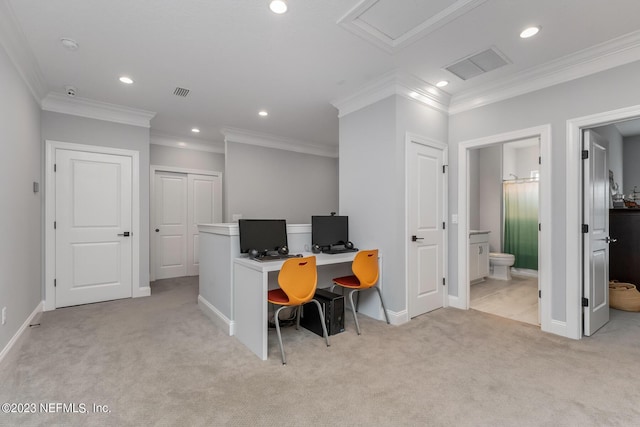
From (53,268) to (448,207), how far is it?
4.99m

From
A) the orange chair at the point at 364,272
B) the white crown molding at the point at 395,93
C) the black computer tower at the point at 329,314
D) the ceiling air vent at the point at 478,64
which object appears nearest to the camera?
the ceiling air vent at the point at 478,64

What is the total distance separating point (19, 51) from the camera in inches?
104

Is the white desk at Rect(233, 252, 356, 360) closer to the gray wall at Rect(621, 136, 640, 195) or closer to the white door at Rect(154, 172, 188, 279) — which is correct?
the white door at Rect(154, 172, 188, 279)

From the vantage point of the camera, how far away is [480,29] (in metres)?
2.45

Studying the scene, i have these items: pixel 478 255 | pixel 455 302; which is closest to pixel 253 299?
pixel 455 302

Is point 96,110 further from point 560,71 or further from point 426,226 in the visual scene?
point 560,71

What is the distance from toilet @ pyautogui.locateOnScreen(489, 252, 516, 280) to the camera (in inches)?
209

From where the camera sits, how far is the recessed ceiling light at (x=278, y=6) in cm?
213

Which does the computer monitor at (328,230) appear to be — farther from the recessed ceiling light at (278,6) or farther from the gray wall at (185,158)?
the gray wall at (185,158)

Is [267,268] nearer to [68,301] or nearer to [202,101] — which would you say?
[202,101]

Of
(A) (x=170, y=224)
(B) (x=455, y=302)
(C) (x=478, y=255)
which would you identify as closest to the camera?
(B) (x=455, y=302)

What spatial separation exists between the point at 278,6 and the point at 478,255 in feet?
15.4

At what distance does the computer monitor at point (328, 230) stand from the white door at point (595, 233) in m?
2.35

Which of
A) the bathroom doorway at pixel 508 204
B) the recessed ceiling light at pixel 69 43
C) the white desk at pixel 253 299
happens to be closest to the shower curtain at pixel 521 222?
the bathroom doorway at pixel 508 204
